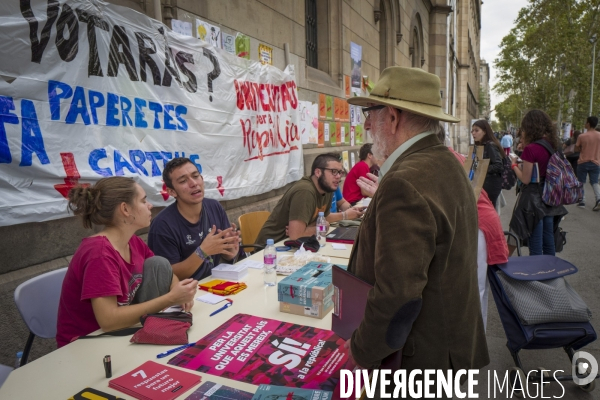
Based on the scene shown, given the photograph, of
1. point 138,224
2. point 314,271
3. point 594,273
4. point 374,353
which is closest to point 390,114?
point 374,353

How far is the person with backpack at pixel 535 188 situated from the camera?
14.8ft

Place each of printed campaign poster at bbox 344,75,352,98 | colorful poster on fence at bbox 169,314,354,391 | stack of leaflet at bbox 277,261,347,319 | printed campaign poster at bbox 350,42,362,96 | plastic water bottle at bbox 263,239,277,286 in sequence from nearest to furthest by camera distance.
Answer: colorful poster on fence at bbox 169,314,354,391 → stack of leaflet at bbox 277,261,347,319 → plastic water bottle at bbox 263,239,277,286 → printed campaign poster at bbox 344,75,352,98 → printed campaign poster at bbox 350,42,362,96

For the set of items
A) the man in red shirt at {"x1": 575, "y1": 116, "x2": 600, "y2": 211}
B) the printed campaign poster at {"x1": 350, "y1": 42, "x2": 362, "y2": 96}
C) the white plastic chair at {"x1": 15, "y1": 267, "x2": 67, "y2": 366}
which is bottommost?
the white plastic chair at {"x1": 15, "y1": 267, "x2": 67, "y2": 366}

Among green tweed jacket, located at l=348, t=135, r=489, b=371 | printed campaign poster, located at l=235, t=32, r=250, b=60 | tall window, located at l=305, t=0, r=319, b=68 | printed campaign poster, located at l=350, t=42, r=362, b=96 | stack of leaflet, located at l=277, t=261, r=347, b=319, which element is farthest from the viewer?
printed campaign poster, located at l=350, t=42, r=362, b=96

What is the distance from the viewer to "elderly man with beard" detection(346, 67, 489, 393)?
1305 mm

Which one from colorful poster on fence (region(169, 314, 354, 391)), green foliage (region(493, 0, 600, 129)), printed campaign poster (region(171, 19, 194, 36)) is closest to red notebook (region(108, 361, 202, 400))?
colorful poster on fence (region(169, 314, 354, 391))

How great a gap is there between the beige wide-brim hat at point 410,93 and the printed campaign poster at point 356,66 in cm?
901

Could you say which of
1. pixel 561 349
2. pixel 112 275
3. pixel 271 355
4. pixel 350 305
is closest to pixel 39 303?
pixel 112 275

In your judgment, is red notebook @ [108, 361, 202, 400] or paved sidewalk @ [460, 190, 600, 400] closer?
red notebook @ [108, 361, 202, 400]

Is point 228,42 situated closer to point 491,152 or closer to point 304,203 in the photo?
point 304,203

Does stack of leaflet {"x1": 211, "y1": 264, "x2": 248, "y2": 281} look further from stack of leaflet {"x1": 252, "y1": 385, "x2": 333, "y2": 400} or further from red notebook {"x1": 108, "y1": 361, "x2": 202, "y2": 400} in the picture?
stack of leaflet {"x1": 252, "y1": 385, "x2": 333, "y2": 400}

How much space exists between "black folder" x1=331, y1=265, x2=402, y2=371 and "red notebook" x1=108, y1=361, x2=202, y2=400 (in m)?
0.59

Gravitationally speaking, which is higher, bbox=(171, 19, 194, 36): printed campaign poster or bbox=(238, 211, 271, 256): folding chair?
bbox=(171, 19, 194, 36): printed campaign poster

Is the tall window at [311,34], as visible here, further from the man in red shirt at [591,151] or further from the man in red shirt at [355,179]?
the man in red shirt at [591,151]
